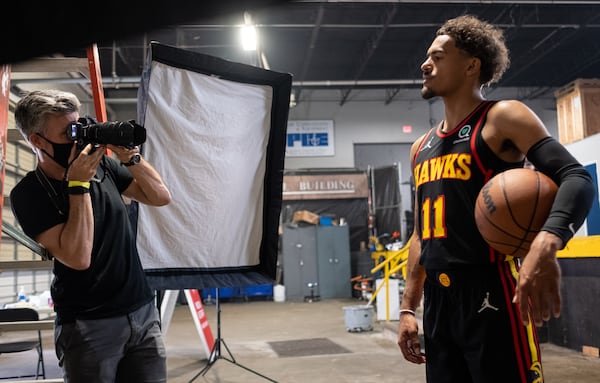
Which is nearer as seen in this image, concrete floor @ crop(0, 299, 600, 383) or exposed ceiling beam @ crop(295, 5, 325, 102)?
concrete floor @ crop(0, 299, 600, 383)

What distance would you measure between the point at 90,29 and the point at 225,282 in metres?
2.18

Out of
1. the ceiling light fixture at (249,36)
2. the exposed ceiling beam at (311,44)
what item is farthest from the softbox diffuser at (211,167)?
the exposed ceiling beam at (311,44)

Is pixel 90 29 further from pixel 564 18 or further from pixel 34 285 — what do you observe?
pixel 564 18

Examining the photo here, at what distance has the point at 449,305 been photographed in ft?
5.22

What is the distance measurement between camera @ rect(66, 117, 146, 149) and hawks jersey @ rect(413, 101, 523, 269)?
1.01m

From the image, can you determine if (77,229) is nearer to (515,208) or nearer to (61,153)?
(61,153)

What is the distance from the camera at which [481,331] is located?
150cm

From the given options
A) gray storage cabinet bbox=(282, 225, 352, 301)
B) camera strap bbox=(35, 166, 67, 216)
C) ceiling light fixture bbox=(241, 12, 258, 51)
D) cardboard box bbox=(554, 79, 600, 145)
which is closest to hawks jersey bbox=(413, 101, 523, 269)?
camera strap bbox=(35, 166, 67, 216)

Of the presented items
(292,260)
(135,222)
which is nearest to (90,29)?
(135,222)

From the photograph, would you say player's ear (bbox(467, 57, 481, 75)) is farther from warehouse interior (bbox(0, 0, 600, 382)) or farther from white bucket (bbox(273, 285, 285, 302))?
white bucket (bbox(273, 285, 285, 302))

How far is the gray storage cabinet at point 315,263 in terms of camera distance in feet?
40.9

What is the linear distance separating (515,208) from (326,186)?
12434 millimetres

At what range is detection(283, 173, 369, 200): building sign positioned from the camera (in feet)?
45.0

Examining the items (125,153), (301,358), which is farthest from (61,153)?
(301,358)
